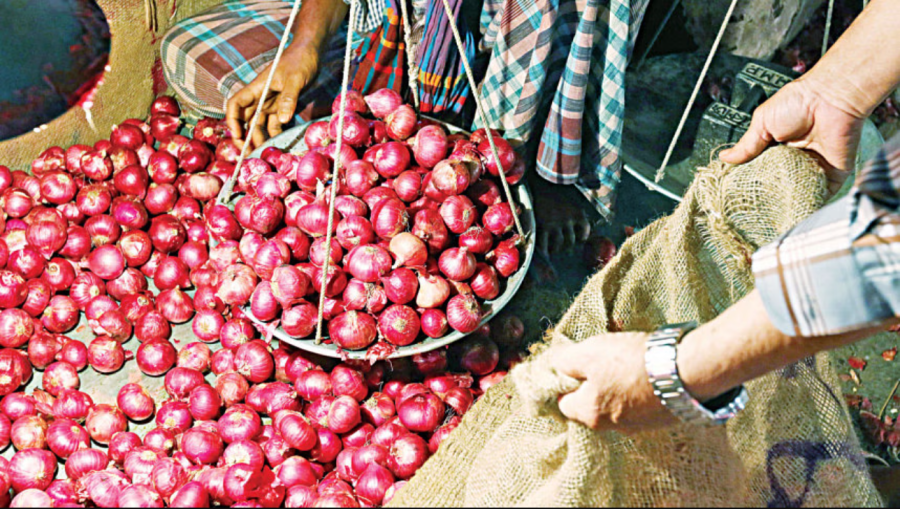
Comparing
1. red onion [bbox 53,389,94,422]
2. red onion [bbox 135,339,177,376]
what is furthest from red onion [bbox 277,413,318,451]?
red onion [bbox 53,389,94,422]

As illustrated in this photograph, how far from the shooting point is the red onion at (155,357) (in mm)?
1727

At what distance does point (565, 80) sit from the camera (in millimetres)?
1994

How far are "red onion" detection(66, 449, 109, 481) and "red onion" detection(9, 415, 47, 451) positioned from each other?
0.43ft

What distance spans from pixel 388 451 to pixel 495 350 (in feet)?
1.47

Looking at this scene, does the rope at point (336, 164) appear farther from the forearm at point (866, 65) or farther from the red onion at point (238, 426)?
the forearm at point (866, 65)

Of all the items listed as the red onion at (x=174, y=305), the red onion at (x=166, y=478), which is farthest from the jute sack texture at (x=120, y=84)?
Result: the red onion at (x=166, y=478)

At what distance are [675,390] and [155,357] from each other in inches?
55.1

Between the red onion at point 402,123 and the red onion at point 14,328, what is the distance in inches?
44.1

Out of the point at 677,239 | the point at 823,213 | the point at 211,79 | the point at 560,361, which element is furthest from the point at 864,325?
the point at 211,79

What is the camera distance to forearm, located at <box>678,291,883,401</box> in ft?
2.54

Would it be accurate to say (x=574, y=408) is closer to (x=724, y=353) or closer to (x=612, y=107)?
(x=724, y=353)

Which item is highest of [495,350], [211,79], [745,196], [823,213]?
[823,213]

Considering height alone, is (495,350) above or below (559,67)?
below

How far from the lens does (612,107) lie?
2.05 m
